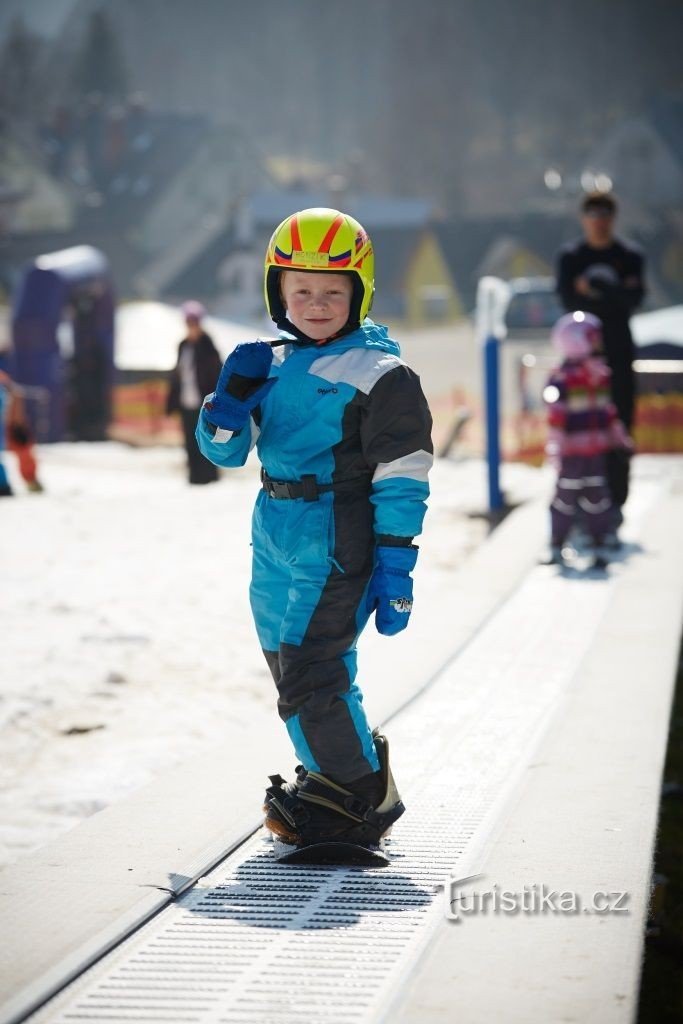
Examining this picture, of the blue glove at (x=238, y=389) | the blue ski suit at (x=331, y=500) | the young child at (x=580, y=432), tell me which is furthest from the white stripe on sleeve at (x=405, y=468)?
the young child at (x=580, y=432)

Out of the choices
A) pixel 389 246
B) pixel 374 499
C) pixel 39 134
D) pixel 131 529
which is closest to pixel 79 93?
pixel 39 134

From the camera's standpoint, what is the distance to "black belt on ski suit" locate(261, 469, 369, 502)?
3908mm

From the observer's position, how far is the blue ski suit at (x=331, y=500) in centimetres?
389

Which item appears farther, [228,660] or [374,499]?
[228,660]

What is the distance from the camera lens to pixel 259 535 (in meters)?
4.00

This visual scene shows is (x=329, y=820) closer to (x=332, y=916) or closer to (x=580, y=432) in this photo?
(x=332, y=916)

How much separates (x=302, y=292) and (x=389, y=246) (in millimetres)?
64432

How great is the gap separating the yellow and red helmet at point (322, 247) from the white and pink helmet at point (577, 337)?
4.70m

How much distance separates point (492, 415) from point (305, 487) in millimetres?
7302

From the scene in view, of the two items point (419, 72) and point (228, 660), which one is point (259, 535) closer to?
point (228, 660)

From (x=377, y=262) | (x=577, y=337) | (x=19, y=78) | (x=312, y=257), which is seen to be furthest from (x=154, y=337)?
(x=19, y=78)

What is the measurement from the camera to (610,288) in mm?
9258

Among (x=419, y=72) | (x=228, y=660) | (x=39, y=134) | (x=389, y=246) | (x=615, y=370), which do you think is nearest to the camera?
(x=228, y=660)

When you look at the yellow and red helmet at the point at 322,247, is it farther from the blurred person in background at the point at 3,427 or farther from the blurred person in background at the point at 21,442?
the blurred person in background at the point at 21,442
